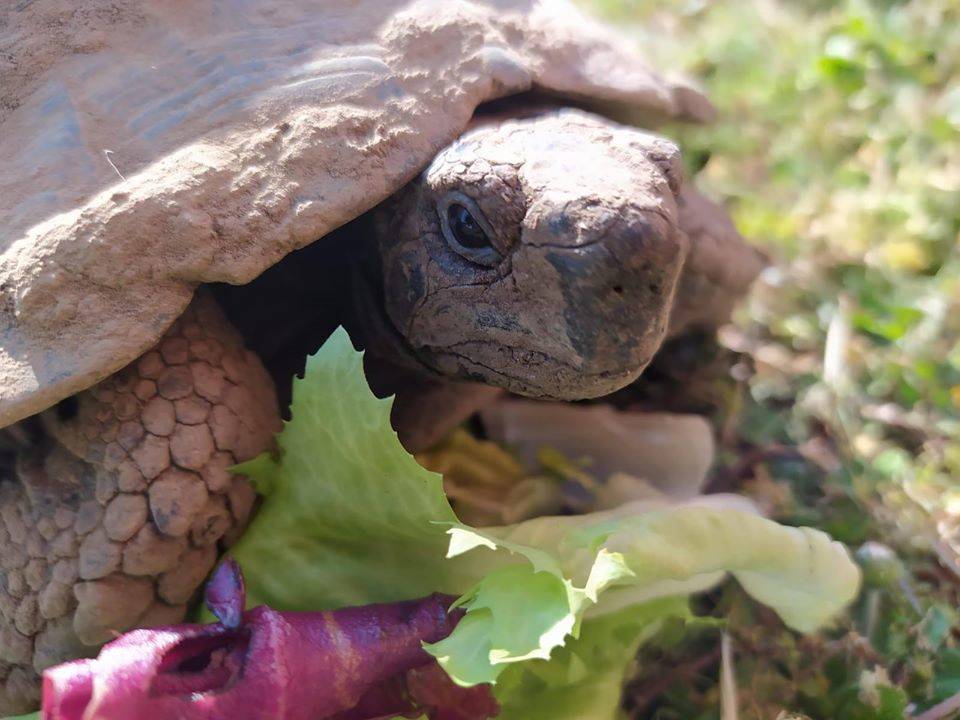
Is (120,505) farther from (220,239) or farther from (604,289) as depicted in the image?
(604,289)

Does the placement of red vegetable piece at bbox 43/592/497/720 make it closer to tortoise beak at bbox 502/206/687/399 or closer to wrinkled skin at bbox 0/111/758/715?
wrinkled skin at bbox 0/111/758/715

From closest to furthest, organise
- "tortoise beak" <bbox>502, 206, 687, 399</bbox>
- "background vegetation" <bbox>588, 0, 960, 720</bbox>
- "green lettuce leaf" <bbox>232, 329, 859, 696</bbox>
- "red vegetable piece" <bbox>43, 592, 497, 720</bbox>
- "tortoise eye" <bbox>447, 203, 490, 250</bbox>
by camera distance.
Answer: "red vegetable piece" <bbox>43, 592, 497, 720</bbox> < "tortoise beak" <bbox>502, 206, 687, 399</bbox> < "green lettuce leaf" <bbox>232, 329, 859, 696</bbox> < "tortoise eye" <bbox>447, 203, 490, 250</bbox> < "background vegetation" <bbox>588, 0, 960, 720</bbox>

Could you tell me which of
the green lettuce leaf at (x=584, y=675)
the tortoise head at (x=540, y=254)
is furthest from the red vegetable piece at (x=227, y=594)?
the tortoise head at (x=540, y=254)

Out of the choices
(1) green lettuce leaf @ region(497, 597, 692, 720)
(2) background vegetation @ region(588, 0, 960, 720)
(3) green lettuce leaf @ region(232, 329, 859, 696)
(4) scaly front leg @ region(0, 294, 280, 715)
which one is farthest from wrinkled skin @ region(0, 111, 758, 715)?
(2) background vegetation @ region(588, 0, 960, 720)

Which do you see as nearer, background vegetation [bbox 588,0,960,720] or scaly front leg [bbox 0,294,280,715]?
scaly front leg [bbox 0,294,280,715]

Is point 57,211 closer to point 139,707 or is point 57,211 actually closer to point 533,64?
point 139,707

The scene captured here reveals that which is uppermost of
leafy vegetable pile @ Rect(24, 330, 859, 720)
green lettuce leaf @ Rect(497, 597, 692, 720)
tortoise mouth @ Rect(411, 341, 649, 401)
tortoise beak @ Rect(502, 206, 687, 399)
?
tortoise beak @ Rect(502, 206, 687, 399)

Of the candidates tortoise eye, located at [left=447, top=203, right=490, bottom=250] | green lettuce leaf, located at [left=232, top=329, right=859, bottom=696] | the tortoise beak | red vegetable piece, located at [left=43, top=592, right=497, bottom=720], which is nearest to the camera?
red vegetable piece, located at [left=43, top=592, right=497, bottom=720]

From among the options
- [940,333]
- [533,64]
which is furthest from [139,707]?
[940,333]
